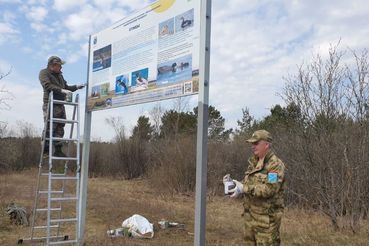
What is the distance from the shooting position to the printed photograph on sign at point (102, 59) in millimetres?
6321

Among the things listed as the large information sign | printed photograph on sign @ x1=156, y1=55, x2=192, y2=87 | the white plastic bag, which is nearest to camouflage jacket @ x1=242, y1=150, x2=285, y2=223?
the large information sign

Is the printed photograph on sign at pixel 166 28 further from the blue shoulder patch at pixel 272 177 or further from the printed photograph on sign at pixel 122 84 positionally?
the blue shoulder patch at pixel 272 177

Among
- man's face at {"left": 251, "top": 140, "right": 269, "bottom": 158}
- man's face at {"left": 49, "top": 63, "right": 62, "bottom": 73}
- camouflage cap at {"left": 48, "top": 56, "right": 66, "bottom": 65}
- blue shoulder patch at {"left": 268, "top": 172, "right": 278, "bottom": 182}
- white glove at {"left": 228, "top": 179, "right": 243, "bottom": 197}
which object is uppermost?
camouflage cap at {"left": 48, "top": 56, "right": 66, "bottom": 65}

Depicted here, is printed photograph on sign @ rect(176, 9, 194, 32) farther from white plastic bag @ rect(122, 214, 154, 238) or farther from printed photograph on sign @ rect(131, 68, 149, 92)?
white plastic bag @ rect(122, 214, 154, 238)

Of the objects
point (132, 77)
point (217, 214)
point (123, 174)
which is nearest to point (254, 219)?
point (132, 77)

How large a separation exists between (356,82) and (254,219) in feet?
16.2

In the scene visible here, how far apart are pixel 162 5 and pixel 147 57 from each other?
816 millimetres

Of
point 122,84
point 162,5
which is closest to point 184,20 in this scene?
point 162,5

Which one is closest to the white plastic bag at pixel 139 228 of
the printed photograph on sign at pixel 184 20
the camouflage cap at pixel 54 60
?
the camouflage cap at pixel 54 60

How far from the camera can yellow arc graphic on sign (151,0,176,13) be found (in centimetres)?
484

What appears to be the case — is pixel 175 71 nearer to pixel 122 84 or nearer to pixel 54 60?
pixel 122 84

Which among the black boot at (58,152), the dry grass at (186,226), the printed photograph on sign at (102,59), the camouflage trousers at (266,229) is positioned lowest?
the dry grass at (186,226)

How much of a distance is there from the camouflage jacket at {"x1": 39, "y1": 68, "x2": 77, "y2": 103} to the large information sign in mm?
599

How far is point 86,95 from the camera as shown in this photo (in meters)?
6.82
